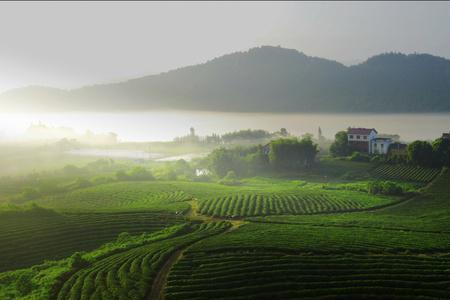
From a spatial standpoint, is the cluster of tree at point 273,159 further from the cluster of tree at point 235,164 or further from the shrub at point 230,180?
the shrub at point 230,180

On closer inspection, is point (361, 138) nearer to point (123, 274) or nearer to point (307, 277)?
point (307, 277)

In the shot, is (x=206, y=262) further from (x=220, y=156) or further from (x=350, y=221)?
(x=220, y=156)

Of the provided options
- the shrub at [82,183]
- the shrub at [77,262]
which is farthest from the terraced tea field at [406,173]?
the shrub at [77,262]

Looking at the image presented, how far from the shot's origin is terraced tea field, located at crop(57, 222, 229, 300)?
30594mm

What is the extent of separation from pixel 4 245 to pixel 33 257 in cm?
383

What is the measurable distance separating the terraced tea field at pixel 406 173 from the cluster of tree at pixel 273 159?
53.9 feet

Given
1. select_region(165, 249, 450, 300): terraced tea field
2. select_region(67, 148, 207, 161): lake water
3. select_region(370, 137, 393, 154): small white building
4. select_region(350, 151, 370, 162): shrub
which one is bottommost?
select_region(165, 249, 450, 300): terraced tea field

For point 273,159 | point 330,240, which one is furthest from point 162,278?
point 273,159

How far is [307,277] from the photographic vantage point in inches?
1233

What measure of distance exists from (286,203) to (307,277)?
2868 cm

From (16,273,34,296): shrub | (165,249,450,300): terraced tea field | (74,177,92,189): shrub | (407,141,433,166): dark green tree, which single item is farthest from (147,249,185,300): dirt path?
(407,141,433,166): dark green tree

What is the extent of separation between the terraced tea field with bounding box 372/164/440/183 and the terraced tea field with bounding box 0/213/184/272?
1788 inches

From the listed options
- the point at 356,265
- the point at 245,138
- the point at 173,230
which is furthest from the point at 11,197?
the point at 245,138

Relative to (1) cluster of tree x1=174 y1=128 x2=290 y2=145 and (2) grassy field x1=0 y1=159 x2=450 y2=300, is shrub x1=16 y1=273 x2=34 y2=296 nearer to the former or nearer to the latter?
(2) grassy field x1=0 y1=159 x2=450 y2=300
